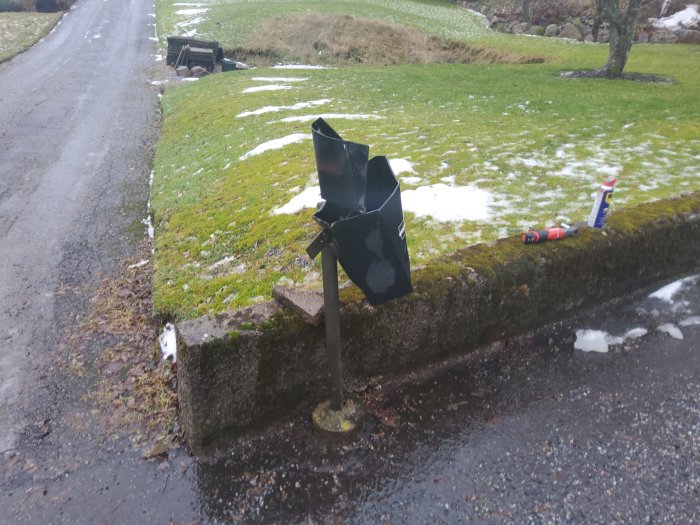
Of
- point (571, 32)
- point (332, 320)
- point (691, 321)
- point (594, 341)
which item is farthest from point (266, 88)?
point (571, 32)

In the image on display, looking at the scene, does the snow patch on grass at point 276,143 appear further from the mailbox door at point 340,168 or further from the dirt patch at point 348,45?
the dirt patch at point 348,45

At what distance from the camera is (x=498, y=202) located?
7992 millimetres

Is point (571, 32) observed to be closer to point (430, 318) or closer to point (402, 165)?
point (402, 165)

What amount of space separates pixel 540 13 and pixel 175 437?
48.5 meters

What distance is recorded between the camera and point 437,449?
4707mm

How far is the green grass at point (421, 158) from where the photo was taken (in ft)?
24.4

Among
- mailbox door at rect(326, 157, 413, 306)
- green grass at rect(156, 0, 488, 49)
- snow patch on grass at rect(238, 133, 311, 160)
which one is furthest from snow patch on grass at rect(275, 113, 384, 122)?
green grass at rect(156, 0, 488, 49)

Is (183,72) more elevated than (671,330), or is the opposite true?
(183,72)

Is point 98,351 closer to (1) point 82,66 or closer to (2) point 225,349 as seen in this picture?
(2) point 225,349

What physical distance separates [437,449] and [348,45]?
34.2 meters

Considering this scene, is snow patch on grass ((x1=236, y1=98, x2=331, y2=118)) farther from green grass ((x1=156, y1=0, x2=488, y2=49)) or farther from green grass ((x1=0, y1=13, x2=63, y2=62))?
green grass ((x1=0, y1=13, x2=63, y2=62))

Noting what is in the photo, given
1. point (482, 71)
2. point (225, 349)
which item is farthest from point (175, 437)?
point (482, 71)

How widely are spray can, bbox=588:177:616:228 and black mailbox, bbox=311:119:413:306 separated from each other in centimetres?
324

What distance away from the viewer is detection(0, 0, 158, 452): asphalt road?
7.07m
